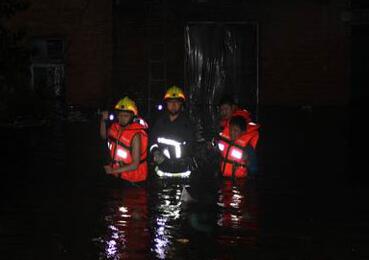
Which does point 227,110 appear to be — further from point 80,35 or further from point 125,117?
point 80,35

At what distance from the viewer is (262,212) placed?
26.6 feet

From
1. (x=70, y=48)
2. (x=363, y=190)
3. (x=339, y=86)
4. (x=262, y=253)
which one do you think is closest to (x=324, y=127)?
(x=339, y=86)

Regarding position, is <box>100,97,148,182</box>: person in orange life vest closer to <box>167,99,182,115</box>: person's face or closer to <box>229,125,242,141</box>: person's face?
<box>167,99,182,115</box>: person's face

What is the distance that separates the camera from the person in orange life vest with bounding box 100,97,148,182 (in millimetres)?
8328

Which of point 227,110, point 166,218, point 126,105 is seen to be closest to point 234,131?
point 227,110

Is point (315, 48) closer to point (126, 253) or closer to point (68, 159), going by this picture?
point (68, 159)

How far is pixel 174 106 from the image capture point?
901 cm

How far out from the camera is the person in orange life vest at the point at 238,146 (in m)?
9.20

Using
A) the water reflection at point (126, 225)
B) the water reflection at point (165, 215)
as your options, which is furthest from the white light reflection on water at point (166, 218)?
the water reflection at point (126, 225)

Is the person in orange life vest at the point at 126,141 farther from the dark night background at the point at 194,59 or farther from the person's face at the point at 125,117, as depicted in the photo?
the dark night background at the point at 194,59

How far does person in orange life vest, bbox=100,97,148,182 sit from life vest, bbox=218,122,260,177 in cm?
121

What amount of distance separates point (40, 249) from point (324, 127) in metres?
10.9

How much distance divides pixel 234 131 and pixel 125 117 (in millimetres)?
1604

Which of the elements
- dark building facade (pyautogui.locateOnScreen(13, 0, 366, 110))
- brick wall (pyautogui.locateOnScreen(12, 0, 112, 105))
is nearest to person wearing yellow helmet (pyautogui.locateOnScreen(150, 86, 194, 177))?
dark building facade (pyautogui.locateOnScreen(13, 0, 366, 110))
